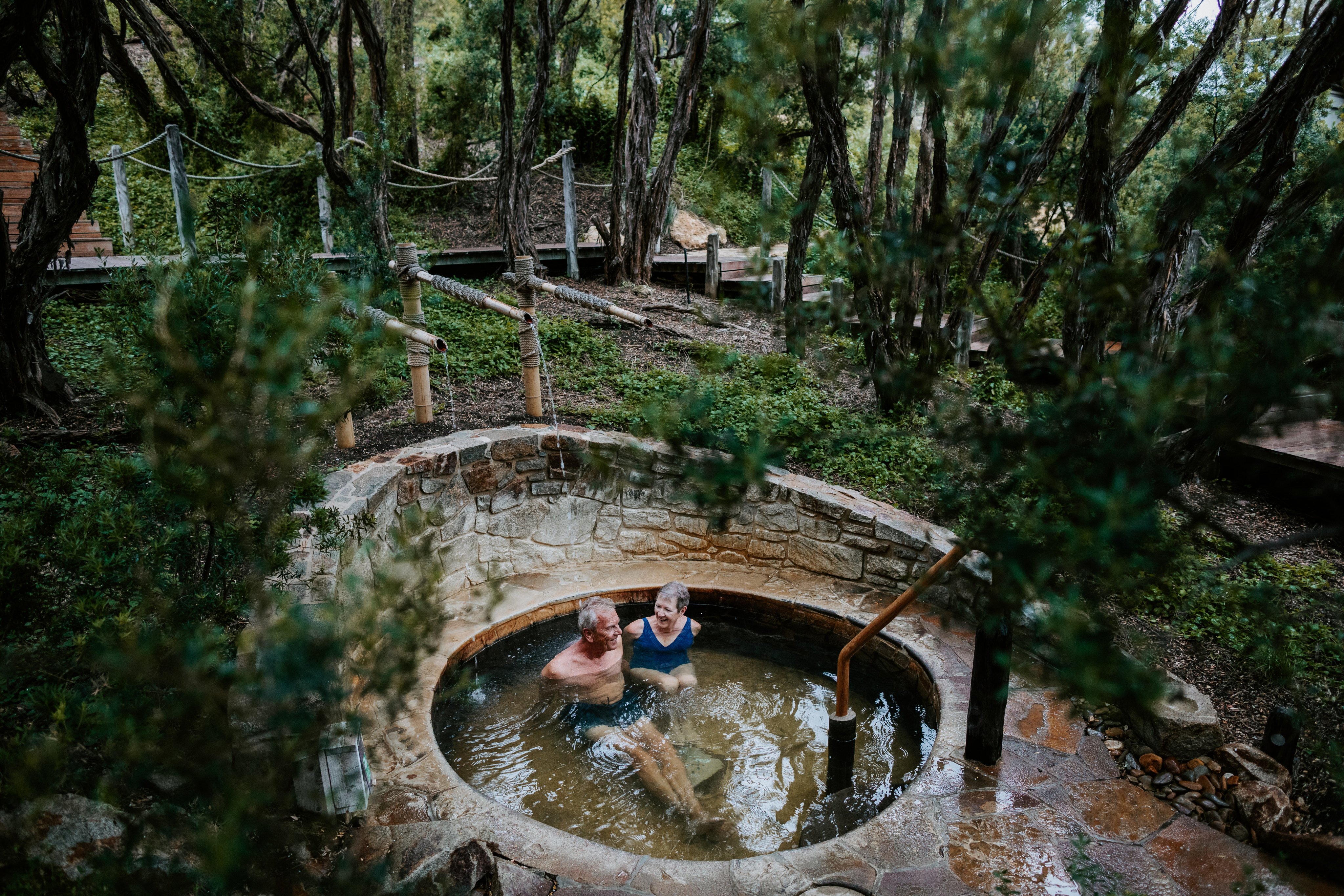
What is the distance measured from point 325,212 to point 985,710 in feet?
28.2

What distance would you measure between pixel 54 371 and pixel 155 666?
4.58 metres

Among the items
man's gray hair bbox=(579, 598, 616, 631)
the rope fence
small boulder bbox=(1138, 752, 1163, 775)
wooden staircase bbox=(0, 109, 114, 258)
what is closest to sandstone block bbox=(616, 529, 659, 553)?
man's gray hair bbox=(579, 598, 616, 631)

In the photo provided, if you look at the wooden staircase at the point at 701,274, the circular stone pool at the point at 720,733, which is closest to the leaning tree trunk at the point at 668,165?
the wooden staircase at the point at 701,274

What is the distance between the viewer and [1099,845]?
2719mm

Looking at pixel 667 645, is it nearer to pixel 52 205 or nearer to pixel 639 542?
pixel 639 542

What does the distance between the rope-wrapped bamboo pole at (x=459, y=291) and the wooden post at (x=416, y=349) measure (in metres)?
0.03

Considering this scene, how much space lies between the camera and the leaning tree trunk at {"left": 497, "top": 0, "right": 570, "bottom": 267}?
8094 millimetres

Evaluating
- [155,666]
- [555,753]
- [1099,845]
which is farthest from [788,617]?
[155,666]

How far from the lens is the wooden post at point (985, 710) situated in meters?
2.94

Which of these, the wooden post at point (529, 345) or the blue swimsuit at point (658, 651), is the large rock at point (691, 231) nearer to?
the wooden post at point (529, 345)

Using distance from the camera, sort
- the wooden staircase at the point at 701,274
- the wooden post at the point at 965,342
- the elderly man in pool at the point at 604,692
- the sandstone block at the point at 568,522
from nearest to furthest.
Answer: the elderly man in pool at the point at 604,692 < the sandstone block at the point at 568,522 < the wooden post at the point at 965,342 < the wooden staircase at the point at 701,274

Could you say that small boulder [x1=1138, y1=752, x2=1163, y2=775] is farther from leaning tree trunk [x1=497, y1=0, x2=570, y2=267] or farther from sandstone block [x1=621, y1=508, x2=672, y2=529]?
leaning tree trunk [x1=497, y1=0, x2=570, y2=267]

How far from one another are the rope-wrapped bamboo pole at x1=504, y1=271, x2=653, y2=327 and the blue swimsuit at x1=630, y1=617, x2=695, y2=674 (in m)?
1.97

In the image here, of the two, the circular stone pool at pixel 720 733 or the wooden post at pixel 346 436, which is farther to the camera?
the wooden post at pixel 346 436
